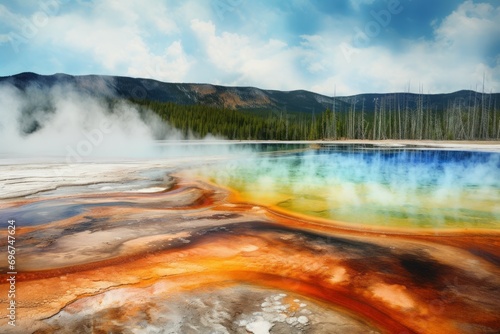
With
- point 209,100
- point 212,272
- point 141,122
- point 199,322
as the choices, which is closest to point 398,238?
point 212,272

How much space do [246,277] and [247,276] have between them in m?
0.03

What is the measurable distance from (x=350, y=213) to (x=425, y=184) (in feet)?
22.7

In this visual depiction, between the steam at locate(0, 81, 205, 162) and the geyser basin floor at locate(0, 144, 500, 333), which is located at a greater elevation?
the steam at locate(0, 81, 205, 162)

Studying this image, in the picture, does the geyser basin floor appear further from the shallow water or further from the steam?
the steam

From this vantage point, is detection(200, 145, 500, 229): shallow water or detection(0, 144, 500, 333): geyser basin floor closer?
detection(0, 144, 500, 333): geyser basin floor

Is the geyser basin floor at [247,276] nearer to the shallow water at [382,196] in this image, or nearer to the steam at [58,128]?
the shallow water at [382,196]

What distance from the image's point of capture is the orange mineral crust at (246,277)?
3.36 metres

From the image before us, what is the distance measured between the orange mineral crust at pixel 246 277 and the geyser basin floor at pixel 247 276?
0.06 feet

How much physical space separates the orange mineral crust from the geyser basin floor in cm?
2

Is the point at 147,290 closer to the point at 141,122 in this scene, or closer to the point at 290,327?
the point at 290,327

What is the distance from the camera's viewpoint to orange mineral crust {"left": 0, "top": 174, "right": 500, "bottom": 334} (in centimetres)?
336

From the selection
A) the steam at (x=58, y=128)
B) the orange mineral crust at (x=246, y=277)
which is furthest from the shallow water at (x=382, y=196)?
the steam at (x=58, y=128)

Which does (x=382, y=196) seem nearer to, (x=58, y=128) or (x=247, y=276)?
(x=247, y=276)

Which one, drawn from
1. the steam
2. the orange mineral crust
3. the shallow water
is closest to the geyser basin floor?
the orange mineral crust
